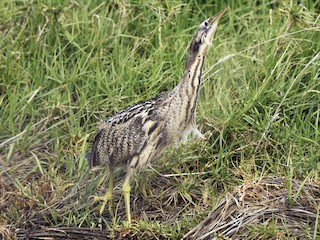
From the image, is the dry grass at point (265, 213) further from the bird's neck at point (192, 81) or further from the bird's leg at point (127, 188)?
the bird's neck at point (192, 81)

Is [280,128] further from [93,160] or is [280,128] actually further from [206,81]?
[93,160]

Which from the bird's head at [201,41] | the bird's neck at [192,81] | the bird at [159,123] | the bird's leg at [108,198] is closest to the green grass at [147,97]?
the bird's leg at [108,198]

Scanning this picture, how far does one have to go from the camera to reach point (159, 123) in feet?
19.2

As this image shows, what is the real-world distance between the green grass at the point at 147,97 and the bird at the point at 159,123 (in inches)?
11.7

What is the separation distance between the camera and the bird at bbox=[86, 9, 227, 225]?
581 cm

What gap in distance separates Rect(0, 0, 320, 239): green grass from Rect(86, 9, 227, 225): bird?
11.7 inches

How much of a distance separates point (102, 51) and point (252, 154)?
1459 mm

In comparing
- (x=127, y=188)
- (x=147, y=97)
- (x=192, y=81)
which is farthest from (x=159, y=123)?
(x=147, y=97)

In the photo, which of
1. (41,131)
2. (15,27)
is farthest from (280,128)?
(15,27)

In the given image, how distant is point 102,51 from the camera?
7.07 m

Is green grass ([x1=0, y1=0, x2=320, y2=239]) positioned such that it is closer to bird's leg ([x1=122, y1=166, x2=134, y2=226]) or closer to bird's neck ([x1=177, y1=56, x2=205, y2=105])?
bird's leg ([x1=122, y1=166, x2=134, y2=226])

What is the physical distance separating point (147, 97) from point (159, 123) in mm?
918

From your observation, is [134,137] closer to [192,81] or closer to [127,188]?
[127,188]

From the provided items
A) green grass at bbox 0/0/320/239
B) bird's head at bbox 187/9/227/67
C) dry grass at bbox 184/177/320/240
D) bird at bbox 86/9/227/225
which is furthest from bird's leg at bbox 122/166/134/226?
bird's head at bbox 187/9/227/67
